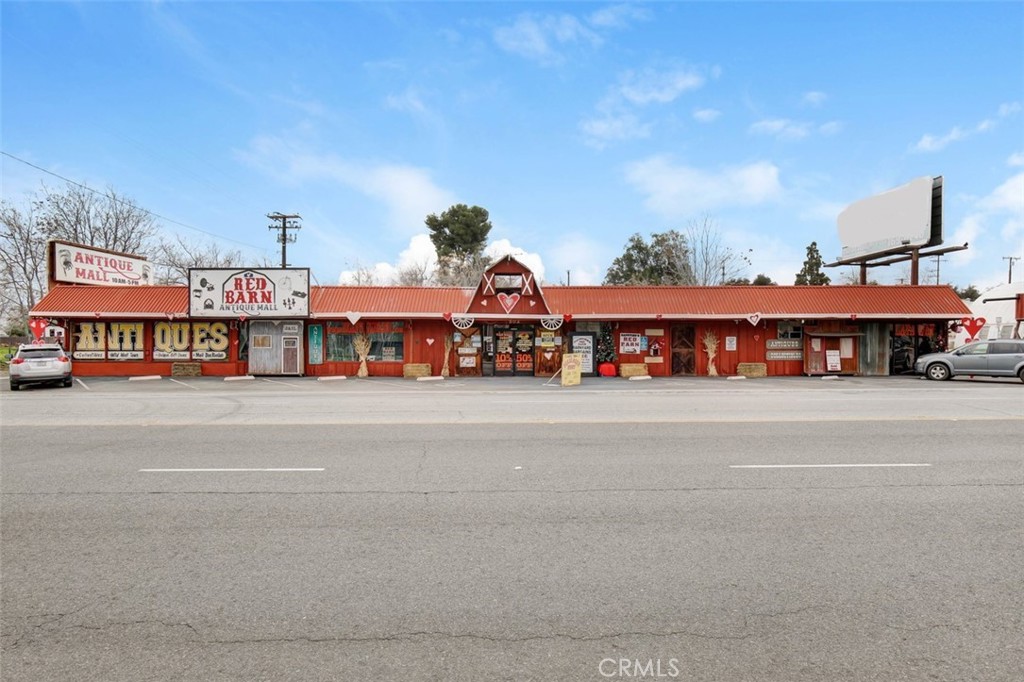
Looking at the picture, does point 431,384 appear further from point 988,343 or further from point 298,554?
point 988,343

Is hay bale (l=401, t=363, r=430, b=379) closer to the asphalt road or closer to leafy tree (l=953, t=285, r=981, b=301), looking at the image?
the asphalt road

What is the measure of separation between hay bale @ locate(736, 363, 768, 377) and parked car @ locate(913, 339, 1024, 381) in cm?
637

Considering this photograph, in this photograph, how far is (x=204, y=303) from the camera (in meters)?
26.6

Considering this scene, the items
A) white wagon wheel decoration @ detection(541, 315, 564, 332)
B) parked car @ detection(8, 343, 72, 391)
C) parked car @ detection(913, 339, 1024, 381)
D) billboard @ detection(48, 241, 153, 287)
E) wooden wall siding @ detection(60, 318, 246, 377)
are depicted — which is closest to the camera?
parked car @ detection(8, 343, 72, 391)

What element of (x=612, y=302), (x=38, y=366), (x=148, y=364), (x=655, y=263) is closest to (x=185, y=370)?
(x=148, y=364)

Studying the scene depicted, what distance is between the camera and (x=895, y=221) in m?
31.4

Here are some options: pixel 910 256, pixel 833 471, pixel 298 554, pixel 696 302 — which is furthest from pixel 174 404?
pixel 910 256

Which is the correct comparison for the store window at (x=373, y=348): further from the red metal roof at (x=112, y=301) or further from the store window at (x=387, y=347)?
the red metal roof at (x=112, y=301)

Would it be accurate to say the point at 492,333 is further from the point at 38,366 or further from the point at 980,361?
the point at 980,361

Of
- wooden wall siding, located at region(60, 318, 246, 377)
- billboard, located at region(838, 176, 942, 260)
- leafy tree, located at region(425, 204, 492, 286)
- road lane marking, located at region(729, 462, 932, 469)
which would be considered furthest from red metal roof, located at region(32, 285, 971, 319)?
leafy tree, located at region(425, 204, 492, 286)

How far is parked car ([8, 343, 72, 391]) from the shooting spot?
70.3ft

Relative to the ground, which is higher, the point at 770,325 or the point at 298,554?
the point at 770,325

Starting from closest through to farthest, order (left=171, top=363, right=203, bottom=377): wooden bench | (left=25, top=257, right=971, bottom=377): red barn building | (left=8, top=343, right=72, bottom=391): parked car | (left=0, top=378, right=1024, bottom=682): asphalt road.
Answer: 1. (left=0, top=378, right=1024, bottom=682): asphalt road
2. (left=8, top=343, right=72, bottom=391): parked car
3. (left=25, top=257, right=971, bottom=377): red barn building
4. (left=171, top=363, right=203, bottom=377): wooden bench

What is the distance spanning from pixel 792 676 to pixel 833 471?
4.98m
